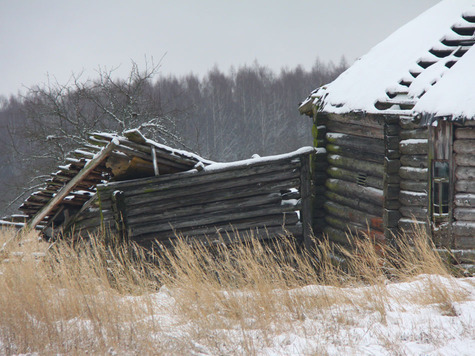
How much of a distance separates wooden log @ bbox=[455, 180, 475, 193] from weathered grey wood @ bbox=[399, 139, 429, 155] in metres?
0.64

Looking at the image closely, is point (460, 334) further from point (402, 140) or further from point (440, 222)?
point (402, 140)

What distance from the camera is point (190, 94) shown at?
49.4 meters

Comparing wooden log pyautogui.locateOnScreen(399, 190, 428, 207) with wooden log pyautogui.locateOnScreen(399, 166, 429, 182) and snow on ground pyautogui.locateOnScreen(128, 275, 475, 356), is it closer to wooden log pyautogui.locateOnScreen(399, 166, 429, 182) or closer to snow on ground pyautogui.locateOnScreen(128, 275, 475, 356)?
wooden log pyautogui.locateOnScreen(399, 166, 429, 182)

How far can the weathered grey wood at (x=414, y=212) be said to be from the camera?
21.1 ft

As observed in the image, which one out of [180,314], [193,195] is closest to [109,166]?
[193,195]

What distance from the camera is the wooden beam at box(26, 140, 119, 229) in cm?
667

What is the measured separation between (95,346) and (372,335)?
2203 millimetres

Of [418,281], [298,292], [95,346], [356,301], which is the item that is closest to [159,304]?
[95,346]

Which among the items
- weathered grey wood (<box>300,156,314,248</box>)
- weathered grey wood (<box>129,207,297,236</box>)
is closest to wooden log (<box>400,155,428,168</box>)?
weathered grey wood (<box>300,156,314,248</box>)

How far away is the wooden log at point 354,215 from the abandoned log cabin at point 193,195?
92 cm

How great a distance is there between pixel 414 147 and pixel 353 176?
149 cm

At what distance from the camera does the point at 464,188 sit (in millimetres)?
6133

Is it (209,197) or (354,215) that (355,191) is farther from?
(209,197)

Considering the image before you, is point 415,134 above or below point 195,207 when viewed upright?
above
